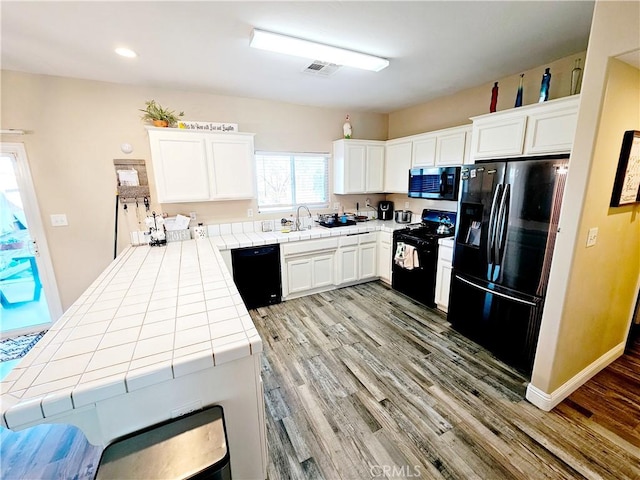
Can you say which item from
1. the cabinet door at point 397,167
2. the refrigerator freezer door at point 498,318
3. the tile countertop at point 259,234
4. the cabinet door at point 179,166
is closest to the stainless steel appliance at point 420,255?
the tile countertop at point 259,234

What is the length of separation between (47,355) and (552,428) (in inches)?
113

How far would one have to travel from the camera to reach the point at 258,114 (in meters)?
3.64

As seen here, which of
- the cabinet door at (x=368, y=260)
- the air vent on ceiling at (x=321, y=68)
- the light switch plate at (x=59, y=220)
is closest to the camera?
the air vent on ceiling at (x=321, y=68)

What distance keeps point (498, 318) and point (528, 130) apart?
166 centimetres

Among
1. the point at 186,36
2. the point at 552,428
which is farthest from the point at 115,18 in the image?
the point at 552,428

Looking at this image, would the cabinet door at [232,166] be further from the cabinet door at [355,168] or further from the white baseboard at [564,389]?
the white baseboard at [564,389]

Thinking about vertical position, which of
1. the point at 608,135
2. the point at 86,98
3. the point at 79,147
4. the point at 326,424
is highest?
the point at 86,98

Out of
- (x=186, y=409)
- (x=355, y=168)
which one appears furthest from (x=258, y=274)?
(x=186, y=409)

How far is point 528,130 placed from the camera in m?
2.33

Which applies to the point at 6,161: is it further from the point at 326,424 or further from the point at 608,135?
the point at 608,135

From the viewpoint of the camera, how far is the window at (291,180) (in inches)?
153

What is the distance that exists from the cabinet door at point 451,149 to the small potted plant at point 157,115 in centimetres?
318

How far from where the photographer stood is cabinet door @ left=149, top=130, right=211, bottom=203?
2.96 meters

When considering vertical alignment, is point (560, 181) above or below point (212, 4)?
below
